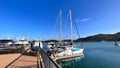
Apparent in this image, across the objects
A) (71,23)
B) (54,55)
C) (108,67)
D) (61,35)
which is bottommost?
(108,67)

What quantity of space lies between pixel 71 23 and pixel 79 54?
1104 cm

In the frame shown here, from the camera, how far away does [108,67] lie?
28.0 meters

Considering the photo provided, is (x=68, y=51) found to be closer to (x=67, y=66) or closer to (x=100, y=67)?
(x=67, y=66)

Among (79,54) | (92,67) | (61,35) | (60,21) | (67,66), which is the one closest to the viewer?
(92,67)

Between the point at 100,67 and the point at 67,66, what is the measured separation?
619 centimetres

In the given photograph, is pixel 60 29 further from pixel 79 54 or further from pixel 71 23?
pixel 79 54

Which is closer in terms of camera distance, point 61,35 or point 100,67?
point 100,67

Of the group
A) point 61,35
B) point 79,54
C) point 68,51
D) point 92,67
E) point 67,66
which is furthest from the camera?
point 61,35

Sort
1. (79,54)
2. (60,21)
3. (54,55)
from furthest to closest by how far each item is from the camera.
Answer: (60,21) → (79,54) → (54,55)

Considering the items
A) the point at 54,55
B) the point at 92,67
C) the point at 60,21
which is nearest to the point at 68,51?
the point at 54,55

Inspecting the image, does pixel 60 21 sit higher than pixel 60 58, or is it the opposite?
pixel 60 21

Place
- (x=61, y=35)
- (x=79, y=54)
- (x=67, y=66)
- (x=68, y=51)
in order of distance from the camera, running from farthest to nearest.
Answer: (x=61, y=35) < (x=79, y=54) < (x=68, y=51) < (x=67, y=66)

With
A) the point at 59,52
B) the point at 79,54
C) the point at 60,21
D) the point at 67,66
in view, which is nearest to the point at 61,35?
the point at 60,21

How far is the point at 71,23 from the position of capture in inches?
1912
